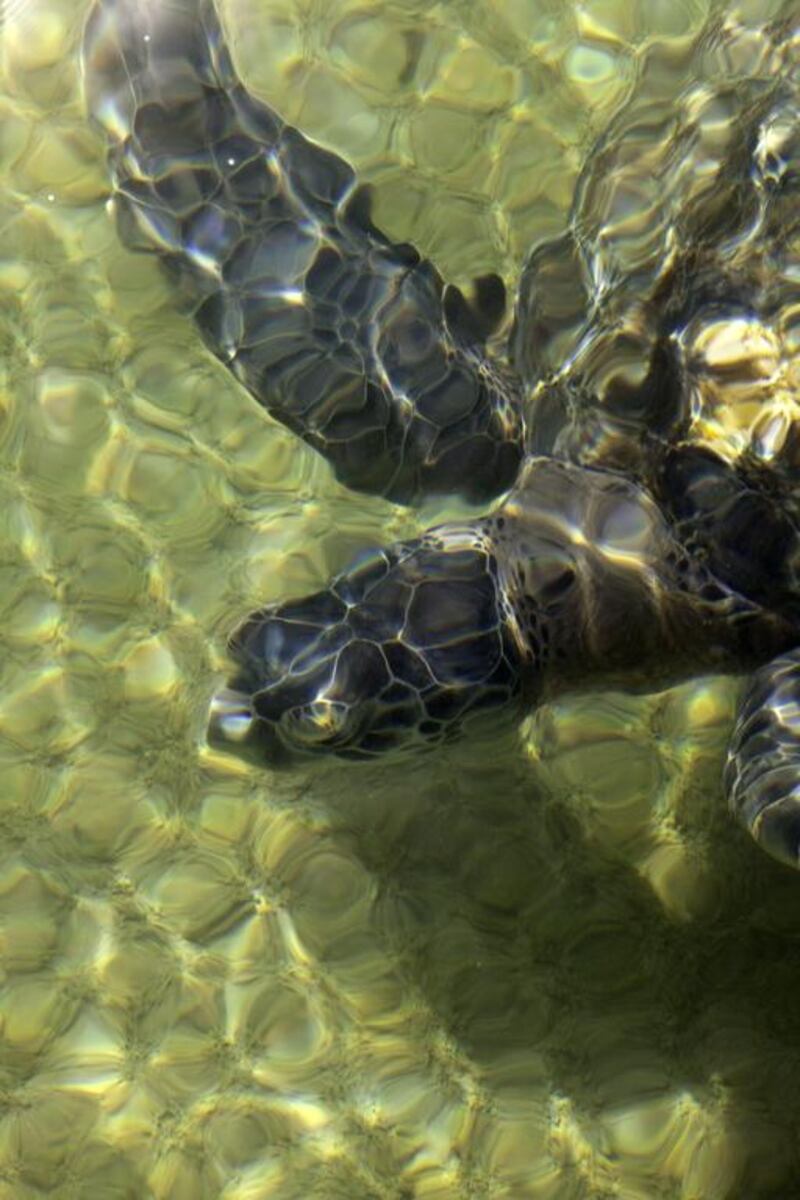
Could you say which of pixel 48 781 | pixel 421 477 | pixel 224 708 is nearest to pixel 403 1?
pixel 421 477

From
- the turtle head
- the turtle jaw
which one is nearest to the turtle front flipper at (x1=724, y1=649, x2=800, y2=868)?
the turtle head

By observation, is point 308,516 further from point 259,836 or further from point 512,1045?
point 512,1045

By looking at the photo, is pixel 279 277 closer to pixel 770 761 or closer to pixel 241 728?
pixel 241 728

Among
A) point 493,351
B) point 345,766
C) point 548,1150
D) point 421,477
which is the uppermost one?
point 493,351

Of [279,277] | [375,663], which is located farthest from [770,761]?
[279,277]

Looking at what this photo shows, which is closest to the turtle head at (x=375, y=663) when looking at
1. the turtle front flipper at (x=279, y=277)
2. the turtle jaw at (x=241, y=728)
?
the turtle jaw at (x=241, y=728)

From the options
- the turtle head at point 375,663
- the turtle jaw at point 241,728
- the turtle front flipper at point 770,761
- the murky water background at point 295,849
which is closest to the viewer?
the turtle front flipper at point 770,761

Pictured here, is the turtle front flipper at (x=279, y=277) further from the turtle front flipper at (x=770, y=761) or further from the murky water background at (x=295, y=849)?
the turtle front flipper at (x=770, y=761)
